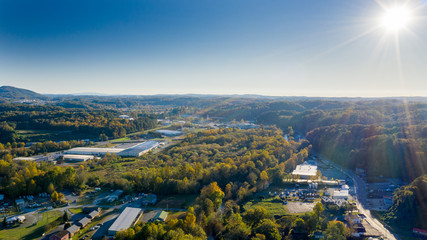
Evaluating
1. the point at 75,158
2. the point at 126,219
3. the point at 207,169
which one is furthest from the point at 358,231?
the point at 75,158

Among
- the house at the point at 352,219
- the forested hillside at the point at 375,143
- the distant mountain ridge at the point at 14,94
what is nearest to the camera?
the house at the point at 352,219

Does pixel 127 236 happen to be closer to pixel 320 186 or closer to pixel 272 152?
pixel 320 186

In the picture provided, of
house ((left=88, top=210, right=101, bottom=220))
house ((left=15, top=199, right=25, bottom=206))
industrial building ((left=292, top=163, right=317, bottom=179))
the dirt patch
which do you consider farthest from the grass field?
industrial building ((left=292, top=163, right=317, bottom=179))

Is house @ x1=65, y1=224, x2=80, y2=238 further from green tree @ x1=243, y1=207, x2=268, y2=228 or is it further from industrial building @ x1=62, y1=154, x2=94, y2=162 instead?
industrial building @ x1=62, y1=154, x2=94, y2=162

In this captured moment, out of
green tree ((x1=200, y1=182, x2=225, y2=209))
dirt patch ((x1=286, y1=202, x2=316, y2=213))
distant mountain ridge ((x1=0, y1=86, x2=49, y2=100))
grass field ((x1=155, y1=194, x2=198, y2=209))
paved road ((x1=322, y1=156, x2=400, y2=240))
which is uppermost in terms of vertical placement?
distant mountain ridge ((x1=0, y1=86, x2=49, y2=100))

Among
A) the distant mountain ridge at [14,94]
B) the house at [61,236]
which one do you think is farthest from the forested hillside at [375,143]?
the distant mountain ridge at [14,94]

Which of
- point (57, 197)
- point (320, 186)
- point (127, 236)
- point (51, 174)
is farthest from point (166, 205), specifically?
point (320, 186)

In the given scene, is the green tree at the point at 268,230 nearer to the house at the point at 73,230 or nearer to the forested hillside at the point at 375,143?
the house at the point at 73,230

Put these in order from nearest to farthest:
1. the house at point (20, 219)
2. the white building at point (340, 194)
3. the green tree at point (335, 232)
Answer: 1. the green tree at point (335, 232)
2. the house at point (20, 219)
3. the white building at point (340, 194)
